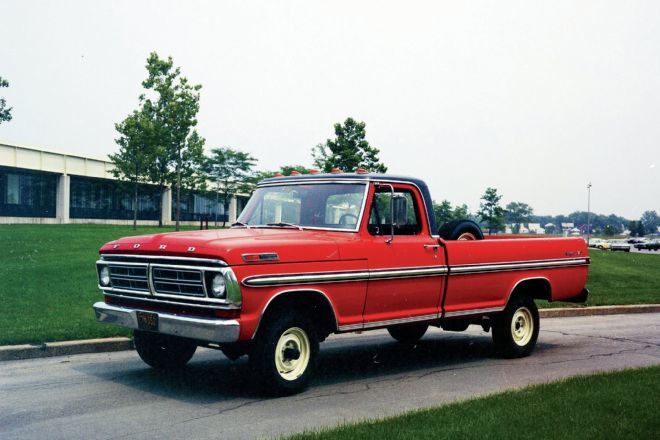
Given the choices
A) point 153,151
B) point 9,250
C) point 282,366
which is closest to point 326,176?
point 282,366

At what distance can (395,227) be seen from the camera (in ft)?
26.2

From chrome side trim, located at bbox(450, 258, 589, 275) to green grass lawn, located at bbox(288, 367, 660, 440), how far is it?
1.87m

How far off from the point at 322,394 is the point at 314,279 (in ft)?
3.95

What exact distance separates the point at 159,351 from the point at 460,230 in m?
4.08

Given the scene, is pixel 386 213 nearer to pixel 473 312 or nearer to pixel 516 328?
pixel 473 312

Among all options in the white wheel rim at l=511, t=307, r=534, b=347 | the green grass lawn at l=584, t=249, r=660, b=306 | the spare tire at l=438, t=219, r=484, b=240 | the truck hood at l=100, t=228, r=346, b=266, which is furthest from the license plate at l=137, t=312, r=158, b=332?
the green grass lawn at l=584, t=249, r=660, b=306

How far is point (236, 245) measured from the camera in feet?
21.3

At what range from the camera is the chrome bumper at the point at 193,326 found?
6.23 metres

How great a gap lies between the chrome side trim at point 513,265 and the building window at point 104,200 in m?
50.3

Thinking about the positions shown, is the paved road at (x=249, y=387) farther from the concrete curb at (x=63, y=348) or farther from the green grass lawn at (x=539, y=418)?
the green grass lawn at (x=539, y=418)

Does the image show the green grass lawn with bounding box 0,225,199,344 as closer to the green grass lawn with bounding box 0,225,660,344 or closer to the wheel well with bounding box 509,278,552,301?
the green grass lawn with bounding box 0,225,660,344

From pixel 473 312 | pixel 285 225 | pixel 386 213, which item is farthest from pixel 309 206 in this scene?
pixel 473 312

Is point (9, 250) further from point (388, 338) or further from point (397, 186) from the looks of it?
point (397, 186)

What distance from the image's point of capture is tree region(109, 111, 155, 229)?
4119cm
